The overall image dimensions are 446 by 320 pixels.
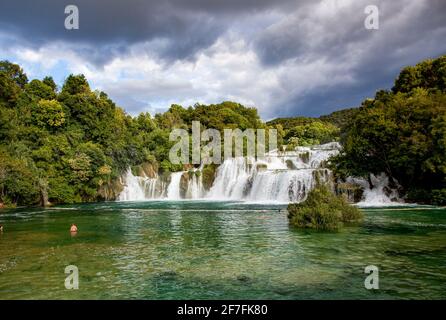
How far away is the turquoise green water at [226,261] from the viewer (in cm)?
859

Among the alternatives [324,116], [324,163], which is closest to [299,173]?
[324,163]

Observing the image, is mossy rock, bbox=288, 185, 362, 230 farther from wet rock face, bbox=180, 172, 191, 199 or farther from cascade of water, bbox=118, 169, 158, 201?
cascade of water, bbox=118, 169, 158, 201

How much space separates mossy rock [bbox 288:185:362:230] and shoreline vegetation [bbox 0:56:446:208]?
0.88ft

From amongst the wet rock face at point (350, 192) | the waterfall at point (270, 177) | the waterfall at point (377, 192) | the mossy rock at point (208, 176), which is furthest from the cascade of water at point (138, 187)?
the waterfall at point (377, 192)

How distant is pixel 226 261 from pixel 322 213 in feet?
25.7

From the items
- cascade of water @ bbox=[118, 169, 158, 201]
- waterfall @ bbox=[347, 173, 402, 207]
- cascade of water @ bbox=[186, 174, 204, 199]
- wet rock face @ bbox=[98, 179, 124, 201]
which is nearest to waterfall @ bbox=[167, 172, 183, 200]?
cascade of water @ bbox=[186, 174, 204, 199]

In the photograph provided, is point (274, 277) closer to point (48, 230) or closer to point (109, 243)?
point (109, 243)

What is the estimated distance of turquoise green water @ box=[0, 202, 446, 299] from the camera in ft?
28.2

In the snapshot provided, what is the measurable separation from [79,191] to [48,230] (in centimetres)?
2545

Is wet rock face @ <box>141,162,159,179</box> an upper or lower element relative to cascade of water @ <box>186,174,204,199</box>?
upper

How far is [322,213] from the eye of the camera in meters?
17.8

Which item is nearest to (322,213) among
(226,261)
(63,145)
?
(226,261)
